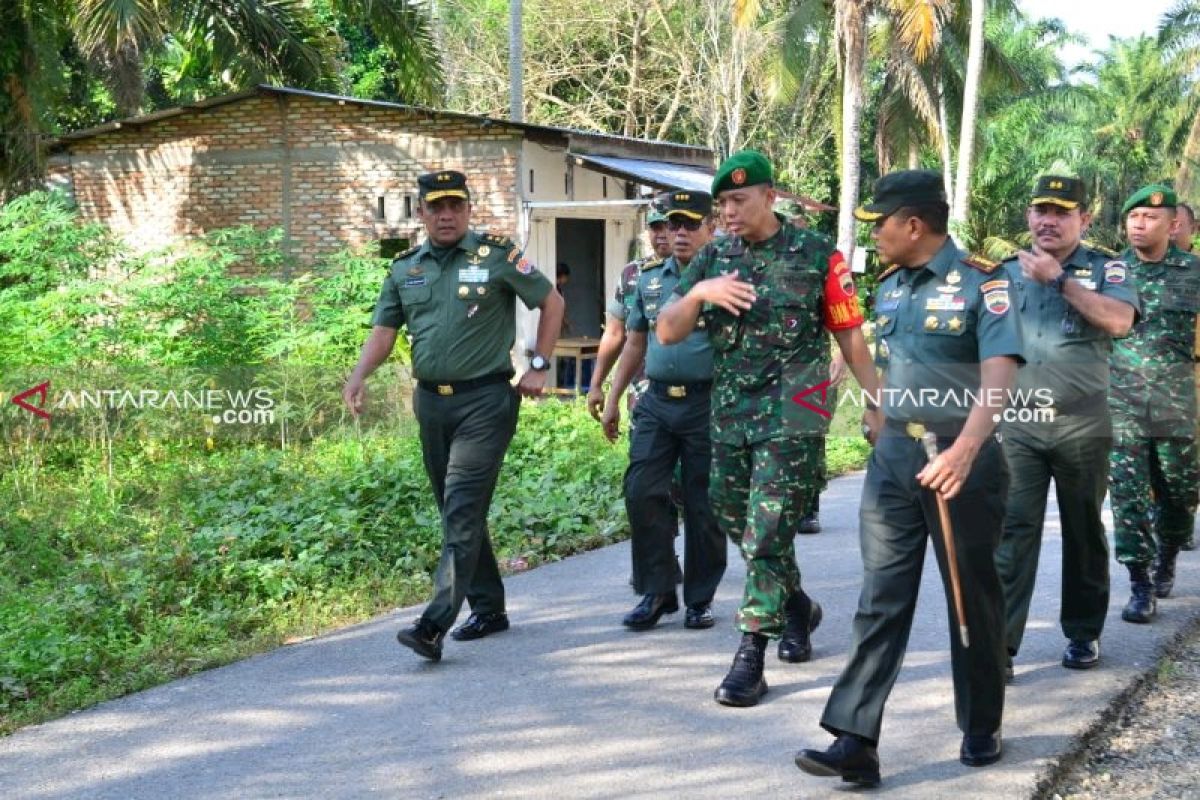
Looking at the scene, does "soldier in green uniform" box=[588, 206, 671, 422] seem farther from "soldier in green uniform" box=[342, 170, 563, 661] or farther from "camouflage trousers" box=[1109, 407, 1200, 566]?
"camouflage trousers" box=[1109, 407, 1200, 566]

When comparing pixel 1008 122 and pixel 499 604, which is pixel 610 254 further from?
pixel 1008 122

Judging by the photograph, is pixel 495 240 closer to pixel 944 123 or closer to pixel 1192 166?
pixel 944 123

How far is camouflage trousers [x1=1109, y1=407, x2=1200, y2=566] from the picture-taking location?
6.59 m

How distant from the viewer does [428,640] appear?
579cm

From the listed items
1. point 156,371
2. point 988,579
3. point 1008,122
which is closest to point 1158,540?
point 988,579

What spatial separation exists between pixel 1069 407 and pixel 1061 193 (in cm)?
86

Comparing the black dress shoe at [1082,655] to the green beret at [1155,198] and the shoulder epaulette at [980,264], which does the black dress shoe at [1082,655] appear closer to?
the shoulder epaulette at [980,264]

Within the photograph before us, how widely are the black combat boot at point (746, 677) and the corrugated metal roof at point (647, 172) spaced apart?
1255 centimetres

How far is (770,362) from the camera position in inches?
205

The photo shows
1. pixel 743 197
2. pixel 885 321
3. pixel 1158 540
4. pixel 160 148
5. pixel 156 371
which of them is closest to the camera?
pixel 885 321

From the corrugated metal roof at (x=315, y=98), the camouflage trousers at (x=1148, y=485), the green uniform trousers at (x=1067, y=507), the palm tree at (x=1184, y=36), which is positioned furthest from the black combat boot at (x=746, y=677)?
the palm tree at (x=1184, y=36)

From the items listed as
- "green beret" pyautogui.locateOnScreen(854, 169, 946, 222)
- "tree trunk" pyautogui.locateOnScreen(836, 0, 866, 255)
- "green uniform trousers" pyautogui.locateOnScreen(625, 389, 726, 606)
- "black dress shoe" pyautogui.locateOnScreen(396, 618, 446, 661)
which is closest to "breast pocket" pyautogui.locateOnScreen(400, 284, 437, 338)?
"green uniform trousers" pyautogui.locateOnScreen(625, 389, 726, 606)

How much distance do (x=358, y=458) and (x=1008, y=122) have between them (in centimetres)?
4517

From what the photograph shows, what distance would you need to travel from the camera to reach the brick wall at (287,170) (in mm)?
19031
